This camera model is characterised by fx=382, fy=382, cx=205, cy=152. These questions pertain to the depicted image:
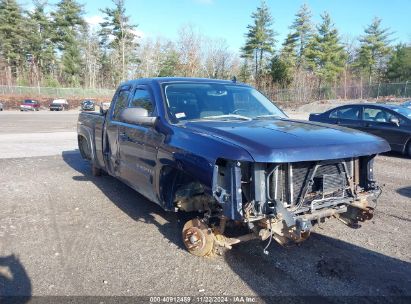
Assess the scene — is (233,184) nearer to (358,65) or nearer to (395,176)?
(395,176)

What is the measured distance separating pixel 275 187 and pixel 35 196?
4967 millimetres

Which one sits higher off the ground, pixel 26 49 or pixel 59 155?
pixel 26 49

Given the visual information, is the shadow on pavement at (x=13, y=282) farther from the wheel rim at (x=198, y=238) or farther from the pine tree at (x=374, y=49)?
the pine tree at (x=374, y=49)

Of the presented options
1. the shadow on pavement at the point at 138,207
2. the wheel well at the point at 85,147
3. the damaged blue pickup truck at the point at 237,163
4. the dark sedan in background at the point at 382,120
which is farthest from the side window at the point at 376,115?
the wheel well at the point at 85,147

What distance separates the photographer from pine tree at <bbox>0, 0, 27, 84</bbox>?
60875 millimetres

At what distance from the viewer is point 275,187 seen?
362cm

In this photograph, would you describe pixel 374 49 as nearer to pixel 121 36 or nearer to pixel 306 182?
pixel 121 36

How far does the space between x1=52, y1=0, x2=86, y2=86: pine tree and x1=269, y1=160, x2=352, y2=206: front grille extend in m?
68.6

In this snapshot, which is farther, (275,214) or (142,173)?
(142,173)

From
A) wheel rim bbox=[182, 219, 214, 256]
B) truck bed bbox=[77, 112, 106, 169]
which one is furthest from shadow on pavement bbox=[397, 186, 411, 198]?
truck bed bbox=[77, 112, 106, 169]

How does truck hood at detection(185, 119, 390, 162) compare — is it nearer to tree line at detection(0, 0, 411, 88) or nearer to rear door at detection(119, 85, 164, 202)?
rear door at detection(119, 85, 164, 202)

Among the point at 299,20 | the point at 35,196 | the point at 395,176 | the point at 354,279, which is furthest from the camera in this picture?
the point at 299,20

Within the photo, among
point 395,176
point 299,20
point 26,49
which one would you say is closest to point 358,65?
point 299,20

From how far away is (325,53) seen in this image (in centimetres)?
5891
